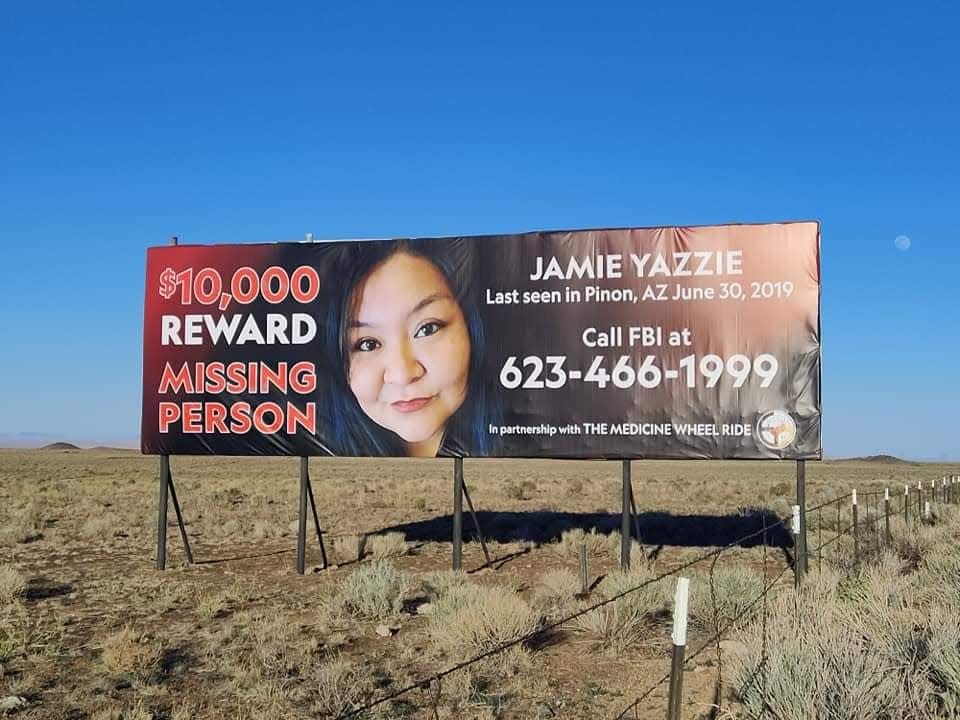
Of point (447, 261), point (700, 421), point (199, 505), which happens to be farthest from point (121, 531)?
point (700, 421)

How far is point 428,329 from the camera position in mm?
15227

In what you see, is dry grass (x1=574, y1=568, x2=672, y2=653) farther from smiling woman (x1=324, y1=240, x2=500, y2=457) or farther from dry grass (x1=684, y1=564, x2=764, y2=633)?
smiling woman (x1=324, y1=240, x2=500, y2=457)

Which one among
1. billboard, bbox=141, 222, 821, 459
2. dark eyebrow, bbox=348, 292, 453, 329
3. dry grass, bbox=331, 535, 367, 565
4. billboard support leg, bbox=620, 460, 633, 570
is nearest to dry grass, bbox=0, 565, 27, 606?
billboard, bbox=141, 222, 821, 459

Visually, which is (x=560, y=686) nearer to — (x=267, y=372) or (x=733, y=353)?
(x=733, y=353)

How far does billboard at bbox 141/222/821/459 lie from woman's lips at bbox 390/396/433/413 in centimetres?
3

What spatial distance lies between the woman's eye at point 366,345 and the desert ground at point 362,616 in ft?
11.4

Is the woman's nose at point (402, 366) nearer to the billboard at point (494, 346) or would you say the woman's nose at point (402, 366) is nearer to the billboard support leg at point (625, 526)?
the billboard at point (494, 346)

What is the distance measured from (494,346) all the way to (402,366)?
5.22 ft

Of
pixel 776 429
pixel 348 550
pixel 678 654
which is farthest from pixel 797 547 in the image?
pixel 348 550

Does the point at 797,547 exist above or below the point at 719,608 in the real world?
above

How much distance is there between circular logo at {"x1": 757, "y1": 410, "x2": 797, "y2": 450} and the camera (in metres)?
13.7

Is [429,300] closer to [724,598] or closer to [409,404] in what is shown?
[409,404]

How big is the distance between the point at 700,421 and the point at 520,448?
9.30ft

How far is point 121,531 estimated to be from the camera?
70.1 ft
